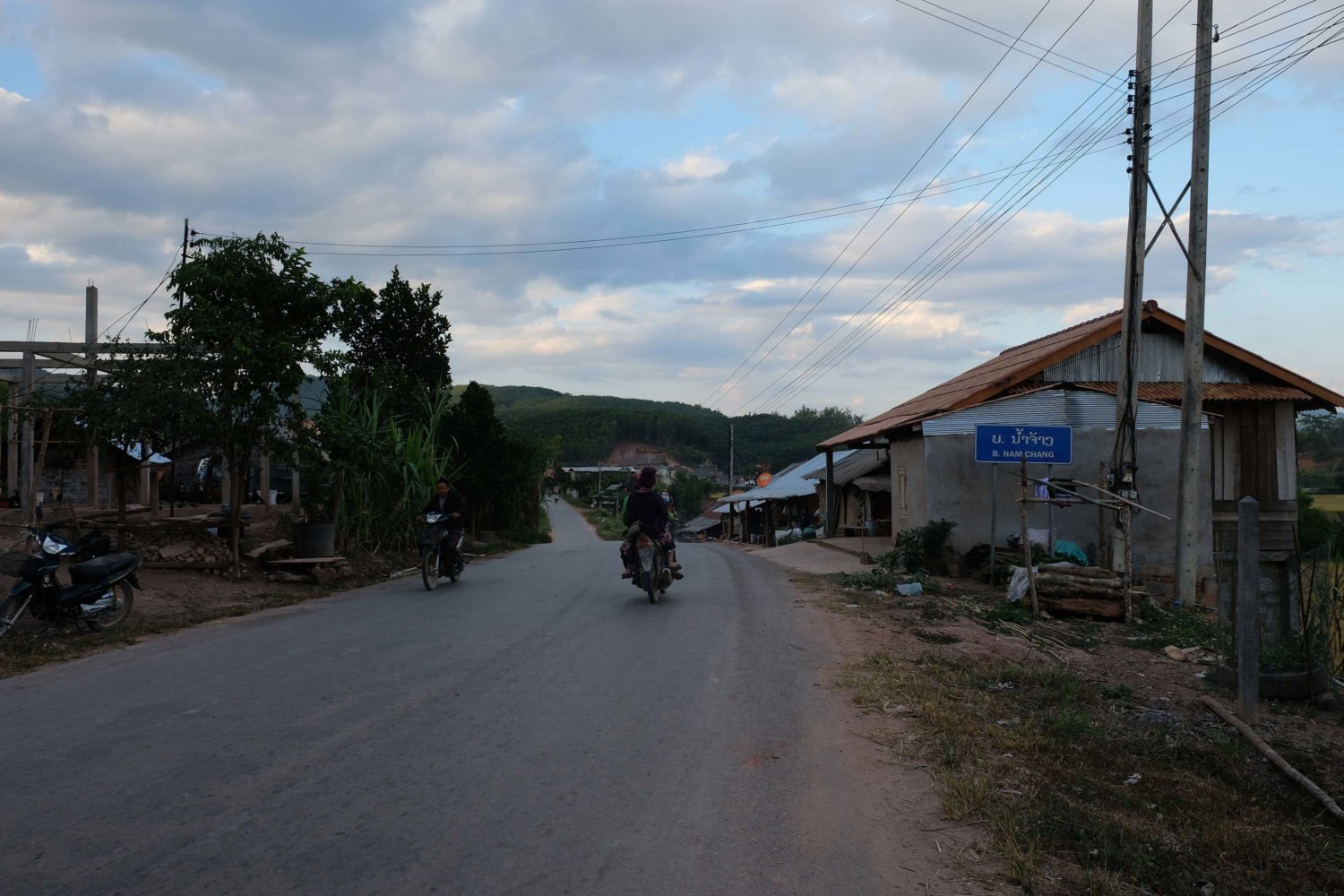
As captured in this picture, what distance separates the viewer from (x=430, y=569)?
14430mm

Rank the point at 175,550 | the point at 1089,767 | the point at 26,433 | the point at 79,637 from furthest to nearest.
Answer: the point at 26,433 < the point at 175,550 < the point at 79,637 < the point at 1089,767

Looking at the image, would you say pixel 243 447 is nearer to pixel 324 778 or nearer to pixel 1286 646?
pixel 324 778

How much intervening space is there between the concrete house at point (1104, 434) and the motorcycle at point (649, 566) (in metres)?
6.13

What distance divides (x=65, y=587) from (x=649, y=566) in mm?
6466

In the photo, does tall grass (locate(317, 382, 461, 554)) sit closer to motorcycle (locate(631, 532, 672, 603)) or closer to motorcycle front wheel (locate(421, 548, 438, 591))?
motorcycle front wheel (locate(421, 548, 438, 591))

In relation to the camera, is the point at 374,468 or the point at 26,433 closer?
the point at 26,433

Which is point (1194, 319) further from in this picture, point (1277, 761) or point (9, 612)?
point (9, 612)

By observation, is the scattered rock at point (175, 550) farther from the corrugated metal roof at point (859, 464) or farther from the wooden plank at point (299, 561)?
the corrugated metal roof at point (859, 464)

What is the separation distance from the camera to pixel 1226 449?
20250mm

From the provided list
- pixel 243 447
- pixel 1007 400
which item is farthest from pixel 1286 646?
pixel 243 447

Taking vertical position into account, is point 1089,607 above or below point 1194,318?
below

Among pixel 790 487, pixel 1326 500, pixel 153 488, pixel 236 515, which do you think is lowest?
pixel 1326 500

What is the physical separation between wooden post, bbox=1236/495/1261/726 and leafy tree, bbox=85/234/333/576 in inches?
474

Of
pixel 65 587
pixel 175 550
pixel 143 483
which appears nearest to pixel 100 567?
pixel 65 587
